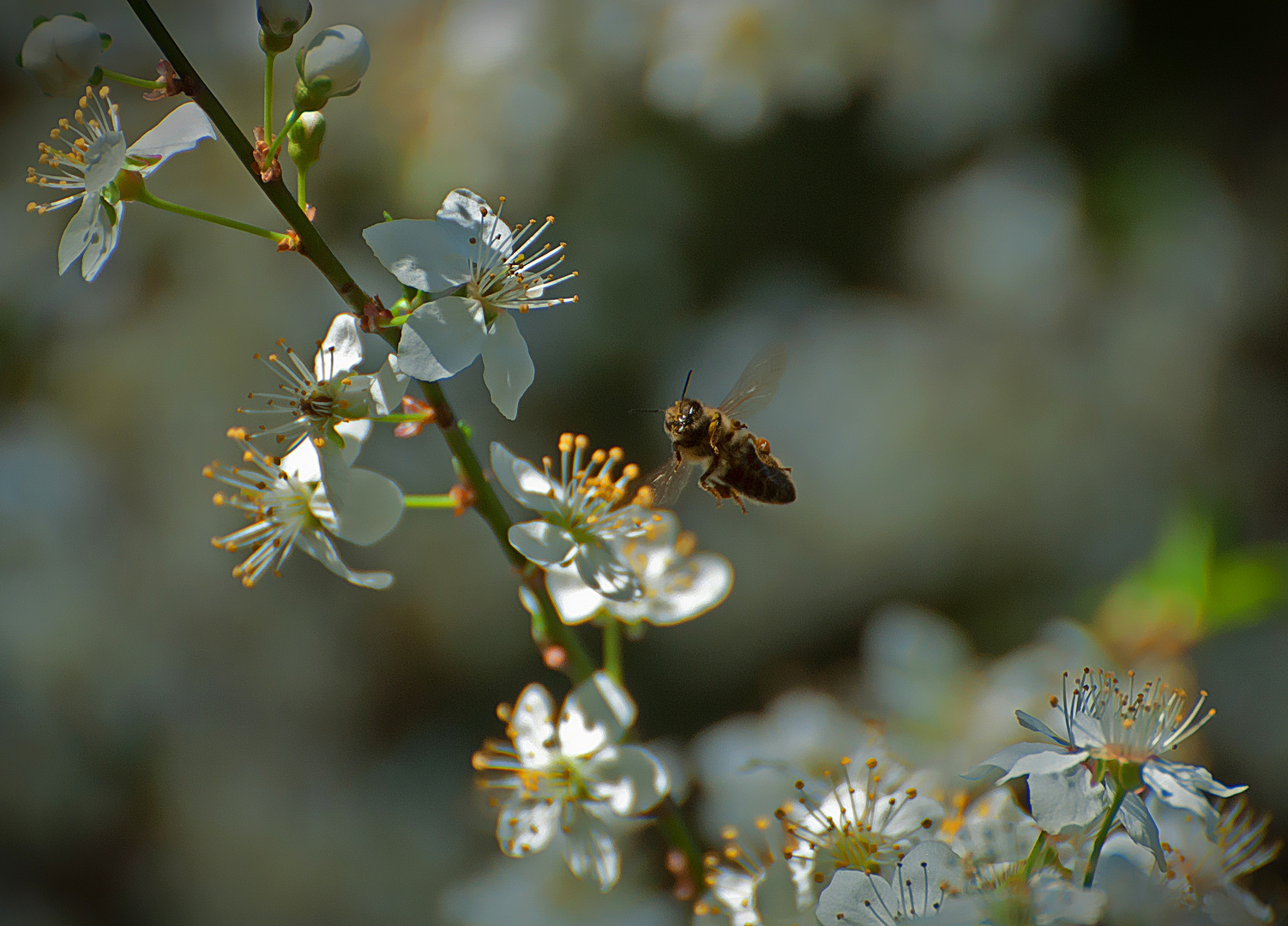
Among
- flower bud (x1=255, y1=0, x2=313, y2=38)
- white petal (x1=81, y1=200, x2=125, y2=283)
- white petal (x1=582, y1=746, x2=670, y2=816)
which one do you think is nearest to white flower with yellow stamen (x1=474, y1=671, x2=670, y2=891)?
white petal (x1=582, y1=746, x2=670, y2=816)

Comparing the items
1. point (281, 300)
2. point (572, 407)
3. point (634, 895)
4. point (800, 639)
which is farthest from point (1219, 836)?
point (281, 300)

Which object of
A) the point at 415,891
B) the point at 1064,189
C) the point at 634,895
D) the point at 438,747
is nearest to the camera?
the point at 634,895

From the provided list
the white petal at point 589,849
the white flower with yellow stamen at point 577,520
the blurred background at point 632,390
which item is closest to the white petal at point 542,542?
the white flower with yellow stamen at point 577,520

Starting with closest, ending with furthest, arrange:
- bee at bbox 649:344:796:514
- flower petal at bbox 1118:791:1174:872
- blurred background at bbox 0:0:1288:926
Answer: flower petal at bbox 1118:791:1174:872, bee at bbox 649:344:796:514, blurred background at bbox 0:0:1288:926

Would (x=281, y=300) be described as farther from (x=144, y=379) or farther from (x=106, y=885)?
(x=106, y=885)

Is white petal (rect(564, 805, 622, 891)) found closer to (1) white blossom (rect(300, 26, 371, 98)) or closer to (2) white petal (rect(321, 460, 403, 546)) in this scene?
(2) white petal (rect(321, 460, 403, 546))

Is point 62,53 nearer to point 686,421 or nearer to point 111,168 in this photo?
point 111,168

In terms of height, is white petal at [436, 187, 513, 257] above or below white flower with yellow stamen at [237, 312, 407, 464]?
above
